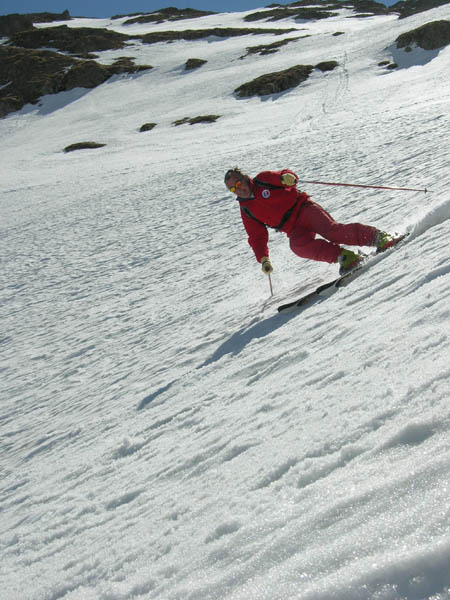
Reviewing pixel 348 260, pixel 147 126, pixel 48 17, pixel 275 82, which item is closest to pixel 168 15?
pixel 48 17

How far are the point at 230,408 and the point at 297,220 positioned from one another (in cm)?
254

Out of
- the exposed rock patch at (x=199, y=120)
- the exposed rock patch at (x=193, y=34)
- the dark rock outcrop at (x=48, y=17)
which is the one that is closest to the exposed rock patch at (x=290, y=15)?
the exposed rock patch at (x=193, y=34)

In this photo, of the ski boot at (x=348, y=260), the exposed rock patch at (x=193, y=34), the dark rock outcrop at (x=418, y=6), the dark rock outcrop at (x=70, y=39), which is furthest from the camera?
the exposed rock patch at (x=193, y=34)

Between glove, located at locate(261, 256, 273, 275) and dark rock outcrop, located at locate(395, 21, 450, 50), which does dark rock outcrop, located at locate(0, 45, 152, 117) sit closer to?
dark rock outcrop, located at locate(395, 21, 450, 50)

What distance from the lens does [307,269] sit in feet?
21.2

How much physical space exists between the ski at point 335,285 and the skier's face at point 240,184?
130cm

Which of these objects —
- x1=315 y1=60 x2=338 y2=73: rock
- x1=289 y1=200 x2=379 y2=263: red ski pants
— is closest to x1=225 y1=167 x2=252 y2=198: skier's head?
x1=289 y1=200 x2=379 y2=263: red ski pants

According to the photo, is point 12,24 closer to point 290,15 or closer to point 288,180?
point 290,15

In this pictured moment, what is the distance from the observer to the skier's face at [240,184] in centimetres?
519

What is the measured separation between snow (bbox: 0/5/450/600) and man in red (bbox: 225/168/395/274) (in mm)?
443

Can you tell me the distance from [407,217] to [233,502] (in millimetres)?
4772

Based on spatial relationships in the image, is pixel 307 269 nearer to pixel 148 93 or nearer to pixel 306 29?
pixel 148 93

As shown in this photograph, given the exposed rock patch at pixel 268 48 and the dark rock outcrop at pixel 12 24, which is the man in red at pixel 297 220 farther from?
the dark rock outcrop at pixel 12 24

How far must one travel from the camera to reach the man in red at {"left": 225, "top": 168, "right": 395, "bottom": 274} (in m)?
4.88
